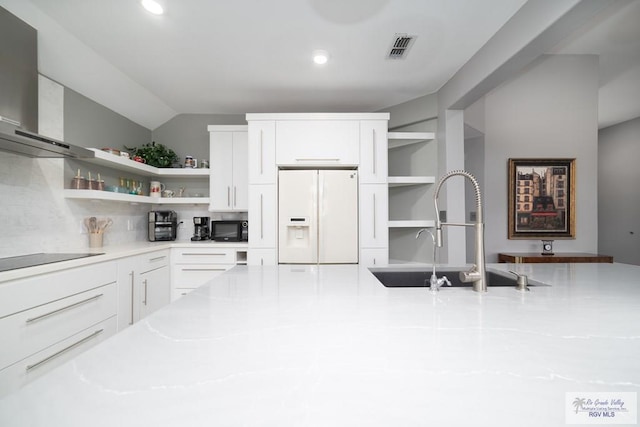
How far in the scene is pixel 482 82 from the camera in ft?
7.60

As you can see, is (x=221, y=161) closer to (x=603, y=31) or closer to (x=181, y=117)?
(x=181, y=117)

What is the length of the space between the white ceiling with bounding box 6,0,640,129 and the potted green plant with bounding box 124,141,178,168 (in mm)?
359

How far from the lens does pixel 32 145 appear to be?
5.78ft

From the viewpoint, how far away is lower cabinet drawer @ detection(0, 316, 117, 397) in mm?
1437

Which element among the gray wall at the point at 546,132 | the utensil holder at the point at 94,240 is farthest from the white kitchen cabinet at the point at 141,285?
the gray wall at the point at 546,132

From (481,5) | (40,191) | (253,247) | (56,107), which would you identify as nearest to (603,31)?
(481,5)

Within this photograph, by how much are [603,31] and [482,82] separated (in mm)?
1521

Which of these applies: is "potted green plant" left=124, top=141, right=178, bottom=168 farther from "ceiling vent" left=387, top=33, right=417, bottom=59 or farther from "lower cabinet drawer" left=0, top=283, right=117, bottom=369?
"ceiling vent" left=387, top=33, right=417, bottom=59

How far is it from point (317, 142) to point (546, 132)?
283cm

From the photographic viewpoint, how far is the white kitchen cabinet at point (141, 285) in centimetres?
230

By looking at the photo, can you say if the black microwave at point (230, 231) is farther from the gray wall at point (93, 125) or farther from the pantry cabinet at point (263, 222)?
the gray wall at point (93, 125)

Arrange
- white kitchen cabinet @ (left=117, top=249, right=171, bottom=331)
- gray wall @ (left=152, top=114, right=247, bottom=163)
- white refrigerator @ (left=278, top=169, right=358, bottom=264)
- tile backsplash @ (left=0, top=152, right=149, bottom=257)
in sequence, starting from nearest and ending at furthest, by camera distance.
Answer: tile backsplash @ (left=0, top=152, right=149, bottom=257) < white kitchen cabinet @ (left=117, top=249, right=171, bottom=331) < white refrigerator @ (left=278, top=169, right=358, bottom=264) < gray wall @ (left=152, top=114, right=247, bottom=163)

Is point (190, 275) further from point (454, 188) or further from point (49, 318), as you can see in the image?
point (454, 188)

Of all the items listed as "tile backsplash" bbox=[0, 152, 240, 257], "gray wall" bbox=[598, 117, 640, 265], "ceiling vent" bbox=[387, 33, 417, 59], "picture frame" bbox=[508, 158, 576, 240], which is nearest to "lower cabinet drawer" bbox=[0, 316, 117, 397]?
"tile backsplash" bbox=[0, 152, 240, 257]
